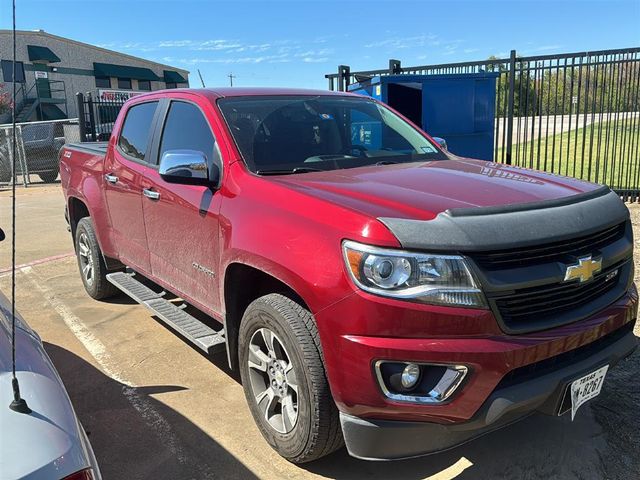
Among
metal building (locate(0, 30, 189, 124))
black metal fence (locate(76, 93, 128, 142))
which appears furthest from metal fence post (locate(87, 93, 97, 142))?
metal building (locate(0, 30, 189, 124))

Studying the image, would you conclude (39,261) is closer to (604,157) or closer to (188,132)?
(188,132)

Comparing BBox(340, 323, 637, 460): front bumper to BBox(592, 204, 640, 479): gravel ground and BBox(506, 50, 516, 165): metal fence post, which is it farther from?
BBox(506, 50, 516, 165): metal fence post

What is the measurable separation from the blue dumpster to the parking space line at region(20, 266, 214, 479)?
5.46 meters

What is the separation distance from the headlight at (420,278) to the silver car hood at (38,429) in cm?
113

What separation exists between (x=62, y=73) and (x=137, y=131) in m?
39.9

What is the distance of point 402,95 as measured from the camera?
9258 millimetres

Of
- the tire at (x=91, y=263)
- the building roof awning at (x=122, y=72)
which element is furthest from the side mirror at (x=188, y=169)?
the building roof awning at (x=122, y=72)

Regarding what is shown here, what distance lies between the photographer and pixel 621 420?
3184mm

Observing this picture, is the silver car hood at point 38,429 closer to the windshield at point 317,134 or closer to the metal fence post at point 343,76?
the windshield at point 317,134

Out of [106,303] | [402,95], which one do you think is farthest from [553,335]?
[402,95]

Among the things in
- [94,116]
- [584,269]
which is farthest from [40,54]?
[584,269]

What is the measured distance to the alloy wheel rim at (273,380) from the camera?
2.74 meters

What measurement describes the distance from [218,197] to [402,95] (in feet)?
22.2

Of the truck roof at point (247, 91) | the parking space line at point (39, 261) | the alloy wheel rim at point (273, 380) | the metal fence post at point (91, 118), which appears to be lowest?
the parking space line at point (39, 261)
